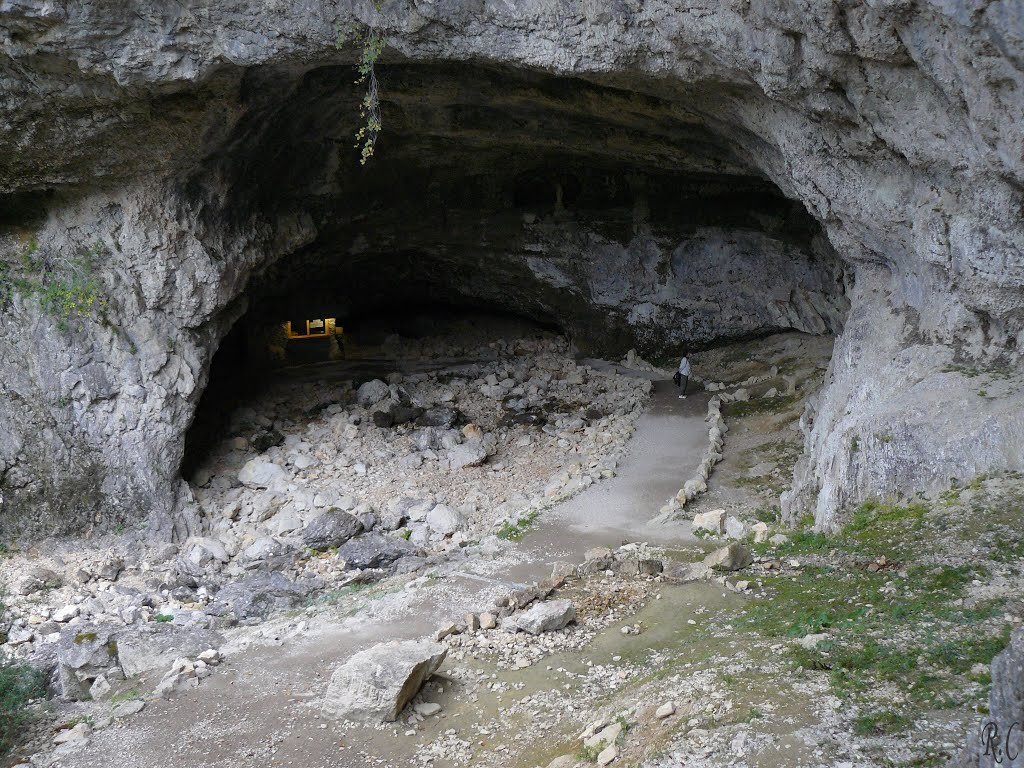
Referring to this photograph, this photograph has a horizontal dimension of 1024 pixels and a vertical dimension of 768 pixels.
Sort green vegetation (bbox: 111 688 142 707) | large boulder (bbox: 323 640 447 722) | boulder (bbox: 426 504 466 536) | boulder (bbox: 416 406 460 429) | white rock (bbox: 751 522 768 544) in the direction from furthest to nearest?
1. boulder (bbox: 416 406 460 429)
2. boulder (bbox: 426 504 466 536)
3. white rock (bbox: 751 522 768 544)
4. green vegetation (bbox: 111 688 142 707)
5. large boulder (bbox: 323 640 447 722)

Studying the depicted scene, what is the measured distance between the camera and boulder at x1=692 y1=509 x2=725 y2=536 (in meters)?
11.9

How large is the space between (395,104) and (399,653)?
10.5 metres

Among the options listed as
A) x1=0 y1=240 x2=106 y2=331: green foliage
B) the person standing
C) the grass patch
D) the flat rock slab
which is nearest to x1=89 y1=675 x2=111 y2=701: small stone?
the flat rock slab

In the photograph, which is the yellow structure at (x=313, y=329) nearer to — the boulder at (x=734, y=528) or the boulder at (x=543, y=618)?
the boulder at (x=734, y=528)

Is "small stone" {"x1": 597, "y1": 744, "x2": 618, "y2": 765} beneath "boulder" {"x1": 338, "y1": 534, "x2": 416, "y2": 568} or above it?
above

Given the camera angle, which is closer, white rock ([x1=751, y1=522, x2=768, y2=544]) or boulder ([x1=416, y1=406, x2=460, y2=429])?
white rock ([x1=751, y1=522, x2=768, y2=544])

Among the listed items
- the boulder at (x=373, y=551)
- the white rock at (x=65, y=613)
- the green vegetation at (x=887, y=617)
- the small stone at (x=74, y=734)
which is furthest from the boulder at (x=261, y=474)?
the green vegetation at (x=887, y=617)

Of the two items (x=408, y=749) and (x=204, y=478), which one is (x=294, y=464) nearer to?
(x=204, y=478)

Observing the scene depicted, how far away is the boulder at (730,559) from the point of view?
9.59 meters

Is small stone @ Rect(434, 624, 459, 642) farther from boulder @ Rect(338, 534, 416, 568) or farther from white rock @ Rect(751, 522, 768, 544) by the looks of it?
white rock @ Rect(751, 522, 768, 544)

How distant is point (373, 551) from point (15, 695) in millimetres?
5394

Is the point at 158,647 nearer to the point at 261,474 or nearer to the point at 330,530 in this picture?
the point at 330,530

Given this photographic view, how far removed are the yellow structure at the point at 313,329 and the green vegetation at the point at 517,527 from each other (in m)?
16.2

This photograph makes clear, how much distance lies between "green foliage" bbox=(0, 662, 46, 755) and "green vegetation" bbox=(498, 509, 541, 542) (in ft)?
20.4
